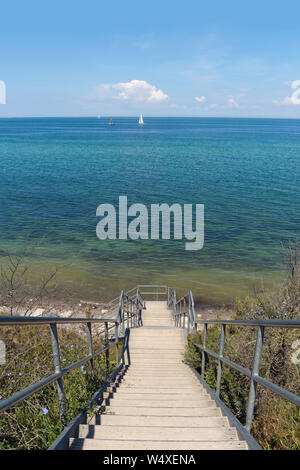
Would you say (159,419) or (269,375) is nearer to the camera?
(159,419)

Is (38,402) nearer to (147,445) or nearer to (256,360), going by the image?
(147,445)

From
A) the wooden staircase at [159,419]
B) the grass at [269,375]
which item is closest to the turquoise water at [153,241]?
the grass at [269,375]

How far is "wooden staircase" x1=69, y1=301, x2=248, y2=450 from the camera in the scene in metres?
2.68

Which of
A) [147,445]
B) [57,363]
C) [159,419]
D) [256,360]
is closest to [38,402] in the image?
[57,363]

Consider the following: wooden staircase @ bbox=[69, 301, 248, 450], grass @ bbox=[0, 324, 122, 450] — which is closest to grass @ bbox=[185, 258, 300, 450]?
wooden staircase @ bbox=[69, 301, 248, 450]

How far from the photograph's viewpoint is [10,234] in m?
21.6

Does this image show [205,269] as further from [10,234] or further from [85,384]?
[85,384]

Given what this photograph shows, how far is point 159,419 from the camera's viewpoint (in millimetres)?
3410

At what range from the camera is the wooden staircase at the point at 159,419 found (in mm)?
2680
